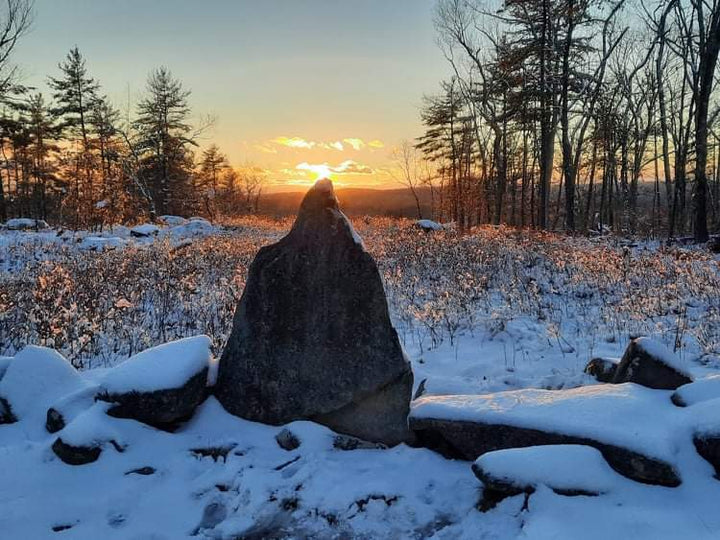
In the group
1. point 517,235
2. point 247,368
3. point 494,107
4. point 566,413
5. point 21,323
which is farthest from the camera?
point 494,107

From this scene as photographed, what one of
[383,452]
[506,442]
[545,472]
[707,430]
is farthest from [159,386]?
[707,430]

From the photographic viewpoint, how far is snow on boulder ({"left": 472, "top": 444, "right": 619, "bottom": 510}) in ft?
8.35

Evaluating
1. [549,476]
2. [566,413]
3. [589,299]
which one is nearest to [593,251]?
[589,299]

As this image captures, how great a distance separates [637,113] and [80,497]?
31.7 metres

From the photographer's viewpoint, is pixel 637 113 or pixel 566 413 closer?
pixel 566 413

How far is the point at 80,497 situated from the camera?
284 centimetres

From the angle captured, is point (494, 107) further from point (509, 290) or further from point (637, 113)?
point (509, 290)

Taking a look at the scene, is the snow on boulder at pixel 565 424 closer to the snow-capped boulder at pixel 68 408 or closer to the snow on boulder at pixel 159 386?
the snow on boulder at pixel 159 386

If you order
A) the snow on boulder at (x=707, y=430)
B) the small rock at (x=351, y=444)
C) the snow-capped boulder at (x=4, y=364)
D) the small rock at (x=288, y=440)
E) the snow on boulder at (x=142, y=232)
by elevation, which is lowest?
the small rock at (x=351, y=444)

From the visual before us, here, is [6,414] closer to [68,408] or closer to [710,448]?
[68,408]

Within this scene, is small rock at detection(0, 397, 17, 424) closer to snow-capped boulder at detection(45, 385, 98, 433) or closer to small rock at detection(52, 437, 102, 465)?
snow-capped boulder at detection(45, 385, 98, 433)

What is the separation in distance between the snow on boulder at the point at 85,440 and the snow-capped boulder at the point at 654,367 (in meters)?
3.92

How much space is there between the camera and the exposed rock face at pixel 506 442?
8.51 ft

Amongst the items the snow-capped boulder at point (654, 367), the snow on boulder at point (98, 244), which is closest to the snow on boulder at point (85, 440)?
the snow-capped boulder at point (654, 367)
